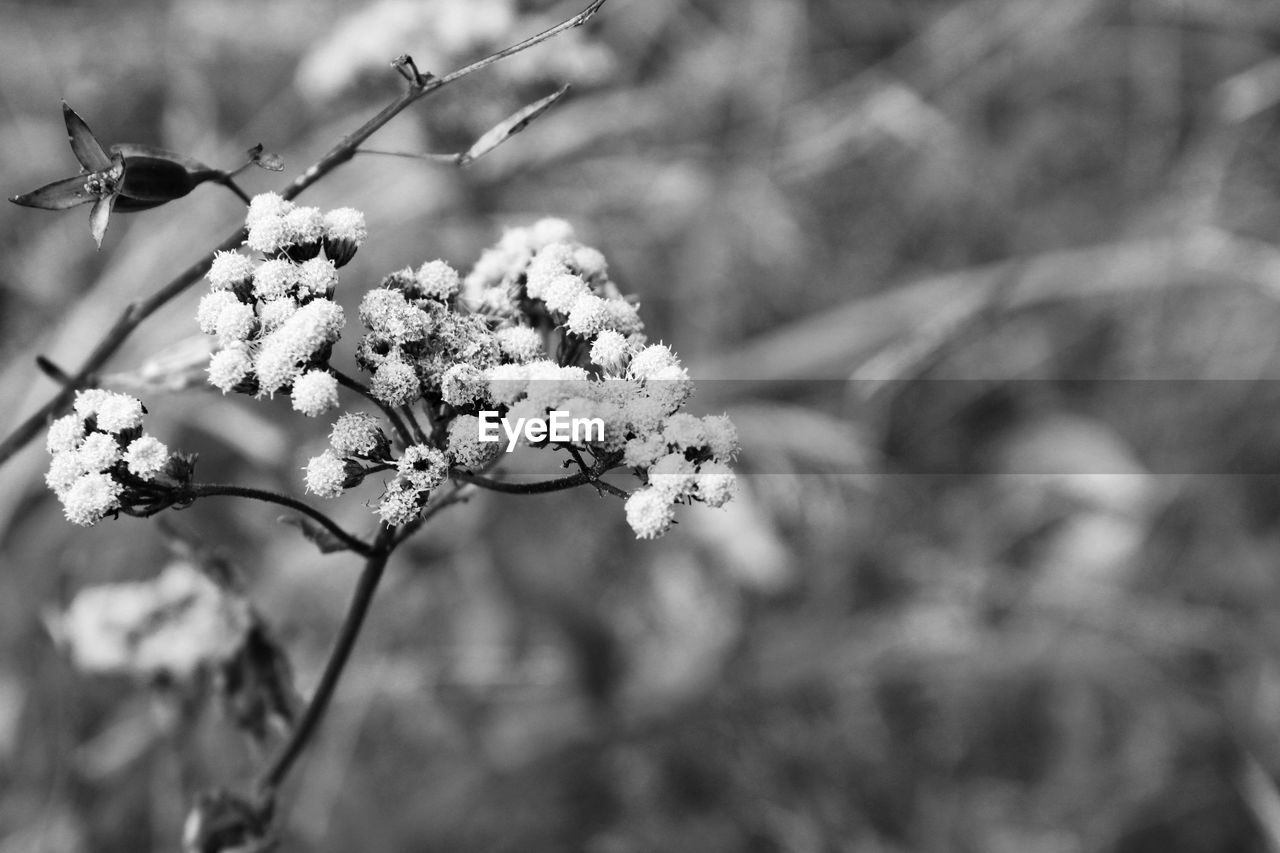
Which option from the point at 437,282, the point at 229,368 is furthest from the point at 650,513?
the point at 229,368

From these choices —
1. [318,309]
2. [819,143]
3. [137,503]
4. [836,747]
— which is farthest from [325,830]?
[819,143]

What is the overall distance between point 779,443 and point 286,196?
3.27 m

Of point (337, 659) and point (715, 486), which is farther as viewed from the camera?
point (337, 659)

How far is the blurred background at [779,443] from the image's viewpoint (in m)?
4.30

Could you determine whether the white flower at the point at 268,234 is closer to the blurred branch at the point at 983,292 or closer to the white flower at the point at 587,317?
the white flower at the point at 587,317

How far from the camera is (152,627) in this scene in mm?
3352

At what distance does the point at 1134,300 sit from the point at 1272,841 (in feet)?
9.77

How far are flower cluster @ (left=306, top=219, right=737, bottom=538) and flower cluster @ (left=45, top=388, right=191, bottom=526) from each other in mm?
255

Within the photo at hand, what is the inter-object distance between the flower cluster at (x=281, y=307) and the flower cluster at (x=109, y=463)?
0.50 ft

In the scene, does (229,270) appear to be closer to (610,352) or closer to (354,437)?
(354,437)

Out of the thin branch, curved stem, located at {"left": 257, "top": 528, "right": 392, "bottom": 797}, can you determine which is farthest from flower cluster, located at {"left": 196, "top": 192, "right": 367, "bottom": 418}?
curved stem, located at {"left": 257, "top": 528, "right": 392, "bottom": 797}

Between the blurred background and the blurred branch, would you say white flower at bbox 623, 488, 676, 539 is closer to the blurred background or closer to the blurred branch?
the blurred background

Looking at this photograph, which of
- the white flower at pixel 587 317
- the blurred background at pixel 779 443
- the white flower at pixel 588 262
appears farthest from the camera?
the blurred background at pixel 779 443

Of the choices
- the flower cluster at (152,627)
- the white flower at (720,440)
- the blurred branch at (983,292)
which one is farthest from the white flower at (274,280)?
the blurred branch at (983,292)
